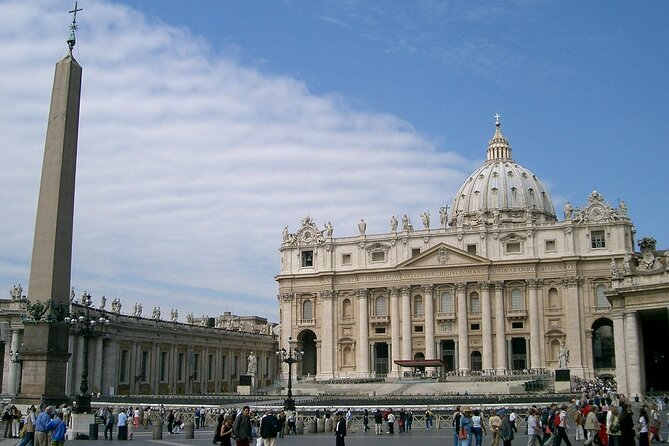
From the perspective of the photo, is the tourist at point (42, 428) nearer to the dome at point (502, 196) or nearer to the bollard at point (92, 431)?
the bollard at point (92, 431)

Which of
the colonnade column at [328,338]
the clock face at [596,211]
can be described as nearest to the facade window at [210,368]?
the colonnade column at [328,338]

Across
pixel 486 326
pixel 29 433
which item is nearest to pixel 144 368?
pixel 486 326

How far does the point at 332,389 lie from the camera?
7075 cm

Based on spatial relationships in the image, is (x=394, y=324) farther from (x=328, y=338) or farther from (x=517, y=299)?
(x=517, y=299)

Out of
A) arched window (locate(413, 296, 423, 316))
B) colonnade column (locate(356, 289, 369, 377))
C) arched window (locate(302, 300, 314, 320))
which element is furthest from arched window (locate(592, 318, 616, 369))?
arched window (locate(302, 300, 314, 320))

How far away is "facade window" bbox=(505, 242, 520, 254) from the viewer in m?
81.9

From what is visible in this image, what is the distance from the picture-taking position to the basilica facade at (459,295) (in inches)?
3086

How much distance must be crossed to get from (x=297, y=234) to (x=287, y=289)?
651 centimetres

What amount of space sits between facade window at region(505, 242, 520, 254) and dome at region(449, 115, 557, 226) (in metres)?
25.8

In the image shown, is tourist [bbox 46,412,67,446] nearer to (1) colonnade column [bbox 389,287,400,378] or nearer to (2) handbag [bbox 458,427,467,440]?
(2) handbag [bbox 458,427,467,440]

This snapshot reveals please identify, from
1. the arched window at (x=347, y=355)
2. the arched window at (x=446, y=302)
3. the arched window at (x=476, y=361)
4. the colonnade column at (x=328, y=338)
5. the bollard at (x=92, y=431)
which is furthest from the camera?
the arched window at (x=347, y=355)

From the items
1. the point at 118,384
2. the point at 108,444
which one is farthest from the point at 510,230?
the point at 108,444

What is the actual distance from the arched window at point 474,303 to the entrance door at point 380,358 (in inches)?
416

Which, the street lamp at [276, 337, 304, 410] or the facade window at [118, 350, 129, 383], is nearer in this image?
the street lamp at [276, 337, 304, 410]
